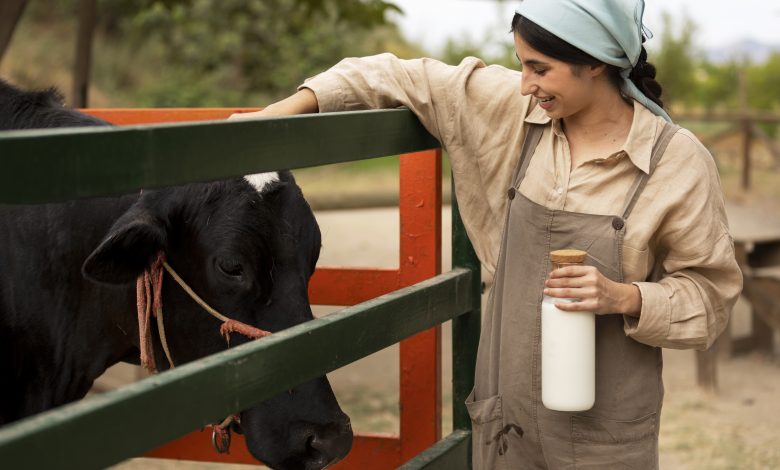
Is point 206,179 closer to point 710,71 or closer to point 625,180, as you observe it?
point 625,180

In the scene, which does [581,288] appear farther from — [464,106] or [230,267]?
[230,267]

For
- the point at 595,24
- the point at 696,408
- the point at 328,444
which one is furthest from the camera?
the point at 696,408

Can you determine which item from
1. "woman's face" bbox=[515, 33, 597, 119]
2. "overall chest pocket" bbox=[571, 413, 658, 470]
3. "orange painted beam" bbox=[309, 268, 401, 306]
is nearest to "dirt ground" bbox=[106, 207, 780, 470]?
"orange painted beam" bbox=[309, 268, 401, 306]

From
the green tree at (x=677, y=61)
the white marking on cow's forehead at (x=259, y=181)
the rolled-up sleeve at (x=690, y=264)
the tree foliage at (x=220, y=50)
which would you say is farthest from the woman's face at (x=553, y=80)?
the green tree at (x=677, y=61)

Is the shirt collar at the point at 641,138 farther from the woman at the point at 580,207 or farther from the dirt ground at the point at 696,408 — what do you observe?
the dirt ground at the point at 696,408

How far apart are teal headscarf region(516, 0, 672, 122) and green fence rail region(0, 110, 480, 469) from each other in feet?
1.50

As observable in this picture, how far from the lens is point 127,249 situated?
249 centimetres

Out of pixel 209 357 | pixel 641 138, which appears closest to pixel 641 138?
pixel 641 138

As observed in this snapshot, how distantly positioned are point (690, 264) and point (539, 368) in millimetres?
426

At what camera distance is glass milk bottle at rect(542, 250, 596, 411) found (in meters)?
2.31

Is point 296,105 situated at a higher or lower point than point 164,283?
higher

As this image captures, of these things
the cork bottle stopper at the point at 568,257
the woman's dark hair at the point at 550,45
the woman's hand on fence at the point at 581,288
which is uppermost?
the woman's dark hair at the point at 550,45

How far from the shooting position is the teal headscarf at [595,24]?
2.38 metres

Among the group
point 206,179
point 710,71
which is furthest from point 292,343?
point 710,71
